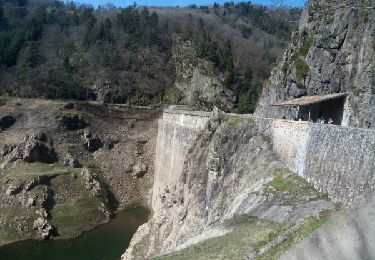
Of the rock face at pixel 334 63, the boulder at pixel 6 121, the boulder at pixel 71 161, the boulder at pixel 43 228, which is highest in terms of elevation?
the rock face at pixel 334 63

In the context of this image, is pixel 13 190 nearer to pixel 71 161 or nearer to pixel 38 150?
pixel 38 150

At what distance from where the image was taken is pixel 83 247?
4800 centimetres

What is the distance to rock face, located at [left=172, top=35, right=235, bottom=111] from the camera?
291ft

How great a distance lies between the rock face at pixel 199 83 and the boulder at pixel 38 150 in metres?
29.2

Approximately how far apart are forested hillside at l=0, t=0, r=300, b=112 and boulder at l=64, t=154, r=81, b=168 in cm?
2655

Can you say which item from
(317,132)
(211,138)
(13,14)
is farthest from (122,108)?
(13,14)

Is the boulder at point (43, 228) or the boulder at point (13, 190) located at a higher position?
the boulder at point (13, 190)

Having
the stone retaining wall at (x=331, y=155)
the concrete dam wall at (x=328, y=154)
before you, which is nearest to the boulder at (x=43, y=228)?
the concrete dam wall at (x=328, y=154)

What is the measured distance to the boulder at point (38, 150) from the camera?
61.3 meters

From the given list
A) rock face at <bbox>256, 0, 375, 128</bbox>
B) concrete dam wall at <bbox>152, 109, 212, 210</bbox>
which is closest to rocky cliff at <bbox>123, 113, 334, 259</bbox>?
concrete dam wall at <bbox>152, 109, 212, 210</bbox>

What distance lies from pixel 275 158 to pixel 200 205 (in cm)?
779

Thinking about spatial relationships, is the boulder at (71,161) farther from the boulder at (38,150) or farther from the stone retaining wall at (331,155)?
the stone retaining wall at (331,155)

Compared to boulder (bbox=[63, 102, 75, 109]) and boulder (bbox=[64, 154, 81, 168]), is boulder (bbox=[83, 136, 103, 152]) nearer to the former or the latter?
boulder (bbox=[64, 154, 81, 168])

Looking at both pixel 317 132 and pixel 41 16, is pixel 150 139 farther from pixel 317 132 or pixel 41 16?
pixel 41 16
